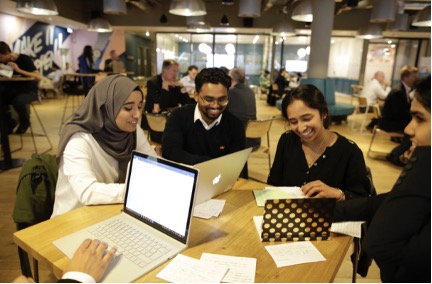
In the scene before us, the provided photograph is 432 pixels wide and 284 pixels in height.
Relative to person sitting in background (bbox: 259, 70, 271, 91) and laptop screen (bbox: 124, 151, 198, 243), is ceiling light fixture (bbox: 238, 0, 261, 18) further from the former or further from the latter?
laptop screen (bbox: 124, 151, 198, 243)

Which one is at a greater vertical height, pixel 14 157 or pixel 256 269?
pixel 256 269

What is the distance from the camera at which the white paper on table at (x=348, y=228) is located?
1302 millimetres

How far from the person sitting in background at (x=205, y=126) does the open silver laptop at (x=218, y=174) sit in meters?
0.56

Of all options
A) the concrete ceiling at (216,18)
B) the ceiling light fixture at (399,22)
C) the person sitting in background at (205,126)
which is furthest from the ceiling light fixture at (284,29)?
the person sitting in background at (205,126)

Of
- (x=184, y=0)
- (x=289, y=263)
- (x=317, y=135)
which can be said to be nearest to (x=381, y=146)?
(x=184, y=0)

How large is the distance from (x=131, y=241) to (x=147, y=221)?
101mm

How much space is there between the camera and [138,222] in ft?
4.18

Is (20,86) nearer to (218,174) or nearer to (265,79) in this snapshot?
(218,174)

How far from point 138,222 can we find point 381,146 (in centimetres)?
580

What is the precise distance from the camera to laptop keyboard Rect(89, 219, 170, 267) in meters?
1.09

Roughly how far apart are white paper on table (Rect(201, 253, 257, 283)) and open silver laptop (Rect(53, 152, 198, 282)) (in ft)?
0.37

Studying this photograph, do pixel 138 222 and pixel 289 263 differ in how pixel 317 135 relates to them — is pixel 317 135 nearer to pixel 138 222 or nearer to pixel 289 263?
pixel 289 263

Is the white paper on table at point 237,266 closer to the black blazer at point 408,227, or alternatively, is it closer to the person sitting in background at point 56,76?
the black blazer at point 408,227

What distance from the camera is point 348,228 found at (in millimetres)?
1334
